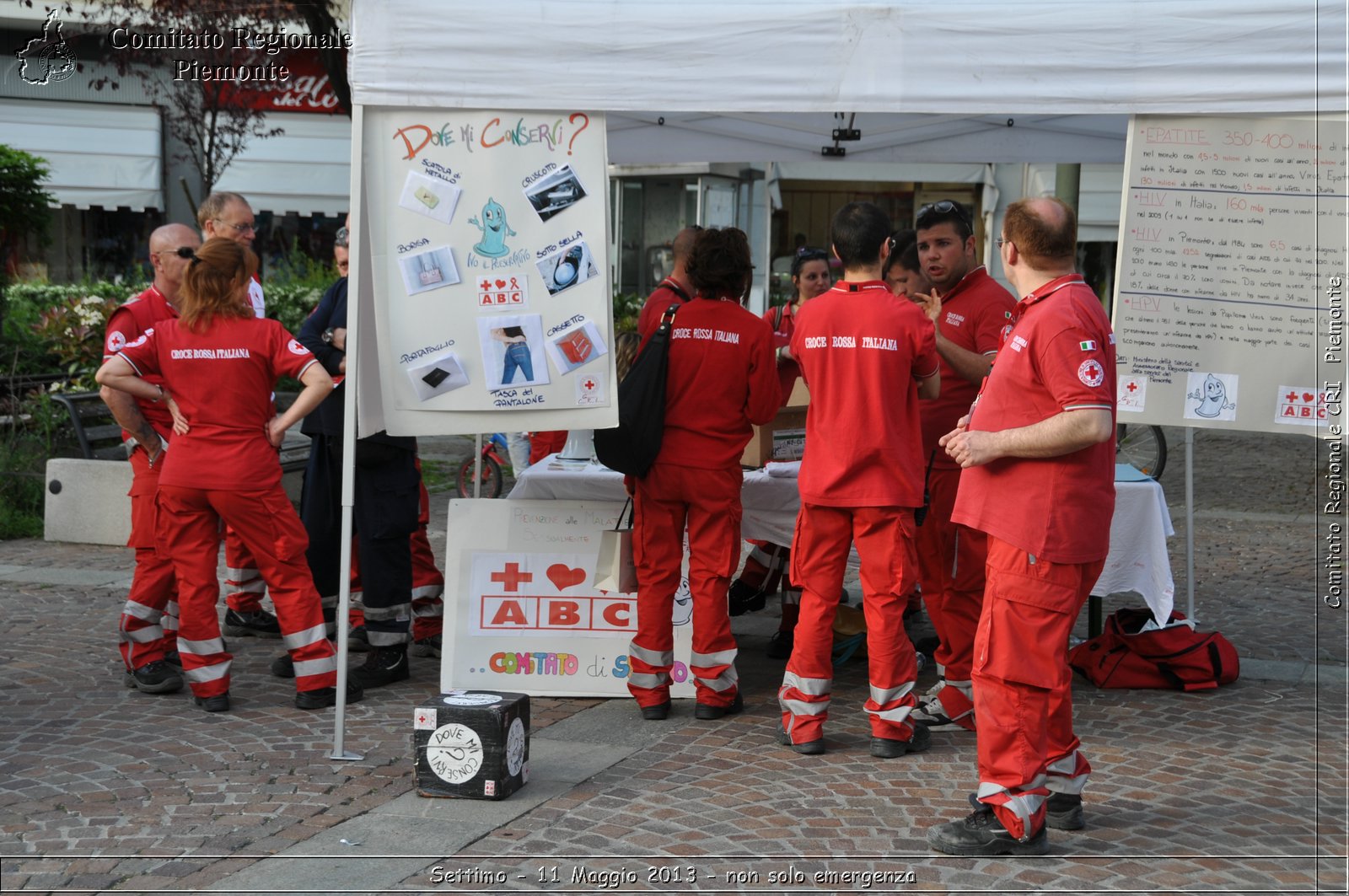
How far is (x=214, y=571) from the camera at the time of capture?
5531 mm

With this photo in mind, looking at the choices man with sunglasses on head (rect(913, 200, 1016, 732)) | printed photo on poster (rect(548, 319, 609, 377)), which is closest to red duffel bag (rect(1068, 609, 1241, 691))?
man with sunglasses on head (rect(913, 200, 1016, 732))

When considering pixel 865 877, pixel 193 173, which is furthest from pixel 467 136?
pixel 193 173

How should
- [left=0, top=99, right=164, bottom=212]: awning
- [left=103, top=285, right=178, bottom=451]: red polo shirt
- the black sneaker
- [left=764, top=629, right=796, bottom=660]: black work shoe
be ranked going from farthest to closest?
[left=0, top=99, right=164, bottom=212]: awning
[left=764, top=629, right=796, bottom=660]: black work shoe
the black sneaker
[left=103, top=285, right=178, bottom=451]: red polo shirt

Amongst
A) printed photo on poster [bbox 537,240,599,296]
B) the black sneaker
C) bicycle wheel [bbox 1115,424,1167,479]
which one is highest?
printed photo on poster [bbox 537,240,599,296]

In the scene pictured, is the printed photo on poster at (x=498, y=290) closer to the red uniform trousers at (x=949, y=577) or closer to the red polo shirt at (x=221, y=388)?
the red polo shirt at (x=221, y=388)

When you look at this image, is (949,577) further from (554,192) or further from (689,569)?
(554,192)

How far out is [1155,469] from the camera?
11.8 meters

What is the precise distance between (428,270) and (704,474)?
4.48 feet

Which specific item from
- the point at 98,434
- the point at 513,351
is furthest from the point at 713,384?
the point at 98,434

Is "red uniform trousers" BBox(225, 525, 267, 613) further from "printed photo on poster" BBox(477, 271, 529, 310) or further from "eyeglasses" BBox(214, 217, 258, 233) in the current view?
"printed photo on poster" BBox(477, 271, 529, 310)

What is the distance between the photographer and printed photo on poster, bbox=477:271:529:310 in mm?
5043

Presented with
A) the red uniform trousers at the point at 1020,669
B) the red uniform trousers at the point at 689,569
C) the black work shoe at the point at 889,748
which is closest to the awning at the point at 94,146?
the red uniform trousers at the point at 689,569

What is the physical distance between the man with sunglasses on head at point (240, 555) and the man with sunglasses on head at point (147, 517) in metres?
0.16

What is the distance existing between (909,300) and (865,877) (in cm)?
223
